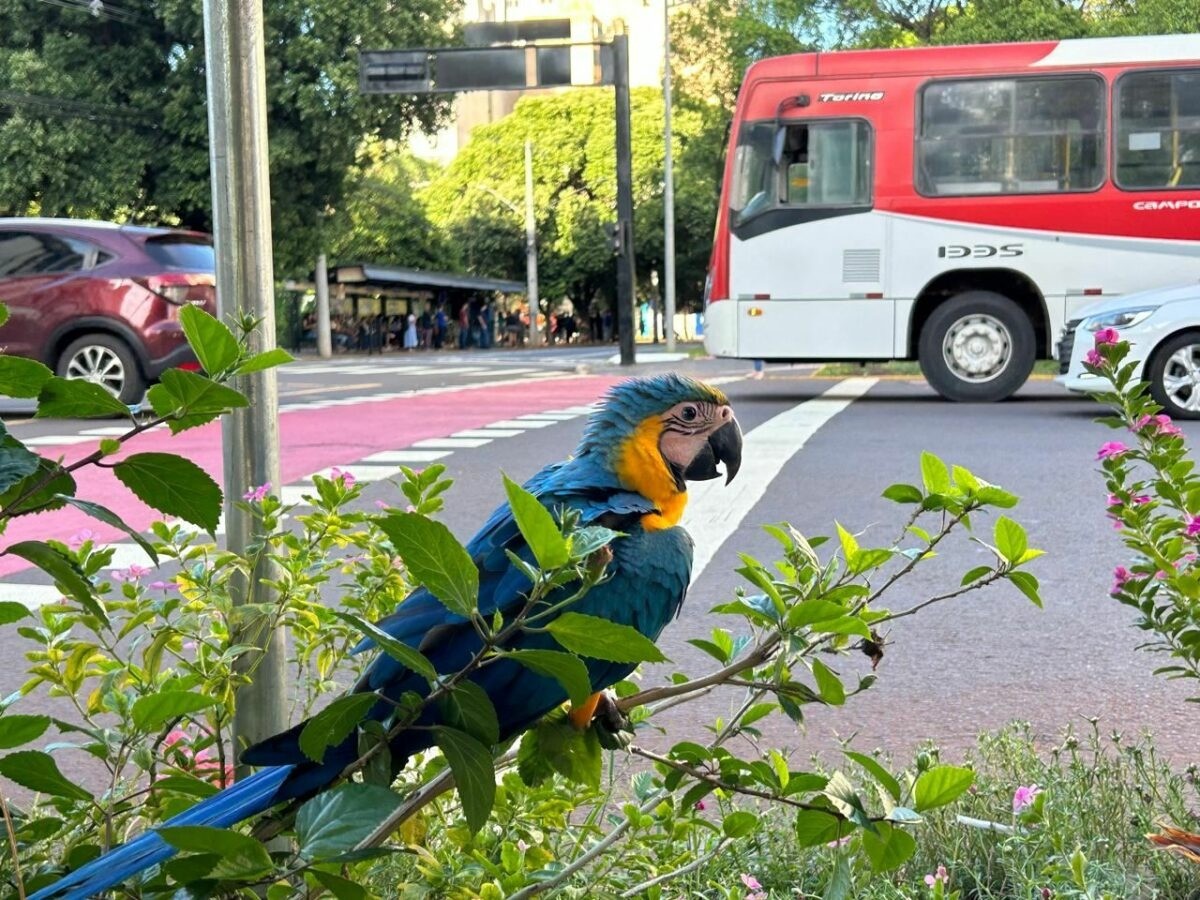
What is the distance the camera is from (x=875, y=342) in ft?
44.0

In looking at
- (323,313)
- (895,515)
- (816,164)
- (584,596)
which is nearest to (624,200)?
(816,164)

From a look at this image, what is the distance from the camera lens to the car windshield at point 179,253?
12359mm

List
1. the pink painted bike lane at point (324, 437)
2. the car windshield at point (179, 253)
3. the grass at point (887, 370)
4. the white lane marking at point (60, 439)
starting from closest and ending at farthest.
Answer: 1. the pink painted bike lane at point (324, 437)
2. the white lane marking at point (60, 439)
3. the car windshield at point (179, 253)
4. the grass at point (887, 370)

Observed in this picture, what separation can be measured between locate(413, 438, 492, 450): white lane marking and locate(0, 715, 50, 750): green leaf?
8143mm

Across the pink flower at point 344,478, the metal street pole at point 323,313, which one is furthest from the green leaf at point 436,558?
the metal street pole at point 323,313

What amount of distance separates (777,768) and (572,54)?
20.4 metres

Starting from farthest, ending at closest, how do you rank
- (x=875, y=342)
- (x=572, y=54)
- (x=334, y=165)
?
1. (x=334, y=165)
2. (x=572, y=54)
3. (x=875, y=342)

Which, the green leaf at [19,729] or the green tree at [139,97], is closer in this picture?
the green leaf at [19,729]

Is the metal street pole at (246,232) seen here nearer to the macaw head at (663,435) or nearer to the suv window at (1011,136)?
the macaw head at (663,435)

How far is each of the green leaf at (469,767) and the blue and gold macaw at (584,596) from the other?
0.07 metres

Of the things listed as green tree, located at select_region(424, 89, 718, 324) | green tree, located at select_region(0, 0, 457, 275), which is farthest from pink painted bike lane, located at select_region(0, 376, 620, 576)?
green tree, located at select_region(424, 89, 718, 324)

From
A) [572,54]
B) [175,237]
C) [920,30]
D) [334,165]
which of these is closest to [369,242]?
[334,165]

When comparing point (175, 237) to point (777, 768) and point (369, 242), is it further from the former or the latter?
point (369, 242)

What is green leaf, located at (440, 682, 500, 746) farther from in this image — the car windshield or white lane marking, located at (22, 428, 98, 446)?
the car windshield
